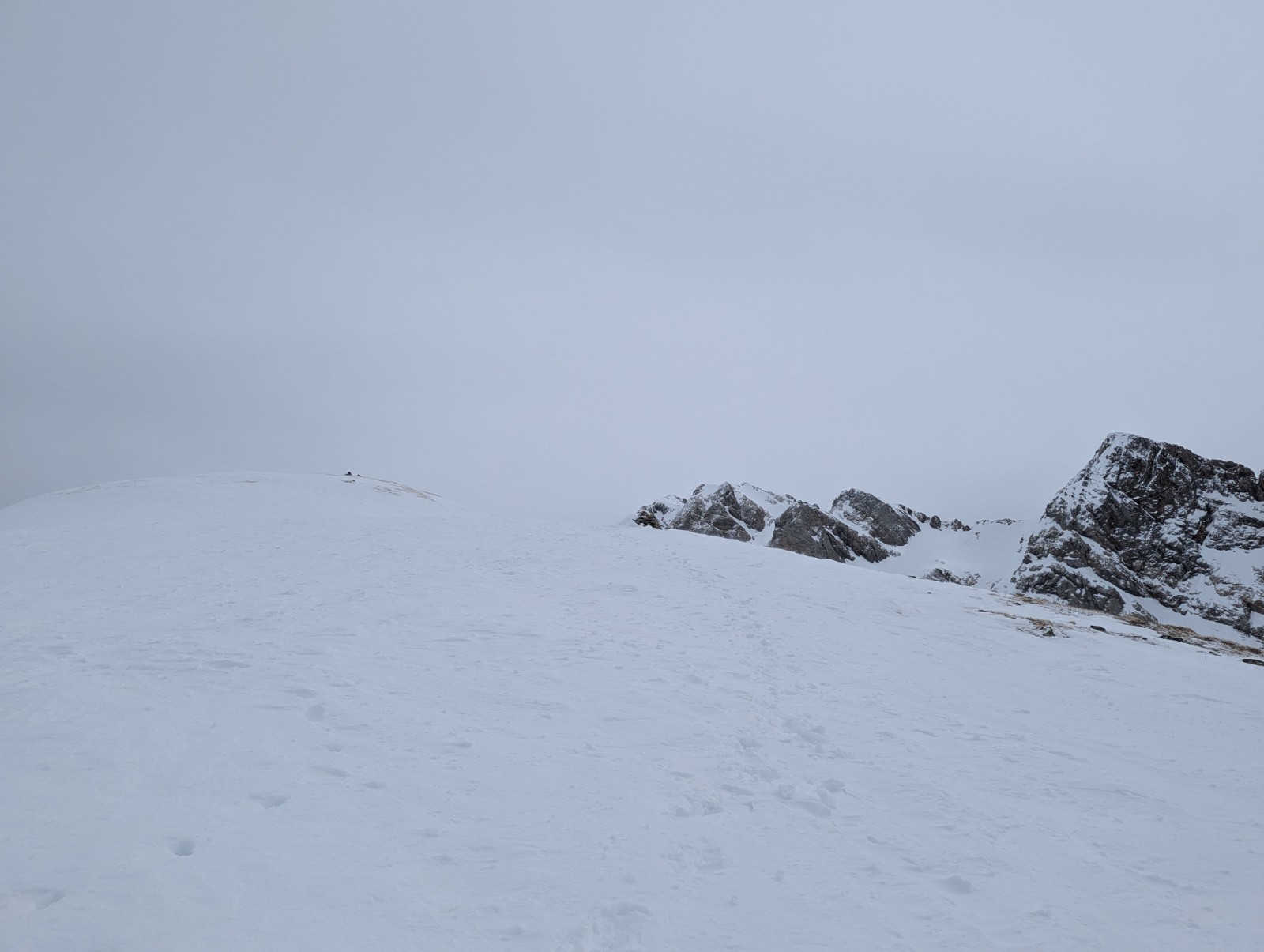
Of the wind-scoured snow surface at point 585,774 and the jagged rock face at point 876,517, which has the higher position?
the jagged rock face at point 876,517

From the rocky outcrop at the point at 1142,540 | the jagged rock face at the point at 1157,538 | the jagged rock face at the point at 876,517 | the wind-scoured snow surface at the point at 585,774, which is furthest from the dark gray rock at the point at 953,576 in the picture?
the wind-scoured snow surface at the point at 585,774

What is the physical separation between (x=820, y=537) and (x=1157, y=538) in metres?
36.9

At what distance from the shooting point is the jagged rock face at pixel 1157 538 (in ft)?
214

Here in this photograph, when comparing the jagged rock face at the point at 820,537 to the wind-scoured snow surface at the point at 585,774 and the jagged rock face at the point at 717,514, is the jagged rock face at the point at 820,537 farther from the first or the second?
the wind-scoured snow surface at the point at 585,774

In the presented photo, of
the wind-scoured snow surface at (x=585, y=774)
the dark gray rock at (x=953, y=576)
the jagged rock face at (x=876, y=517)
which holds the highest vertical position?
the jagged rock face at (x=876, y=517)

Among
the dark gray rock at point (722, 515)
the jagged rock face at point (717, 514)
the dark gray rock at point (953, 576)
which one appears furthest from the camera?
the jagged rock face at point (717, 514)

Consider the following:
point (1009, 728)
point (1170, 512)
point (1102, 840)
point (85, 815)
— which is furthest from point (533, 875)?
point (1170, 512)

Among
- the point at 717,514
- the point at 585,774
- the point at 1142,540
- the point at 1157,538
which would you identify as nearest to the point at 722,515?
the point at 717,514

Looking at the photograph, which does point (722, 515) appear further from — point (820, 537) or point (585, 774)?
point (585, 774)

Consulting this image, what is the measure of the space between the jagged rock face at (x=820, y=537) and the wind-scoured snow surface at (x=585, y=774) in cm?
6882

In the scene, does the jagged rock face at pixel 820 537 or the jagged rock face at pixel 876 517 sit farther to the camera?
the jagged rock face at pixel 876 517

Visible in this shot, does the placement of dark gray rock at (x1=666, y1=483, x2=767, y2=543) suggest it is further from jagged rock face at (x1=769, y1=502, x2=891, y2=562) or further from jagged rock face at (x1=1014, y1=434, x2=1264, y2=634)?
jagged rock face at (x1=1014, y1=434, x2=1264, y2=634)

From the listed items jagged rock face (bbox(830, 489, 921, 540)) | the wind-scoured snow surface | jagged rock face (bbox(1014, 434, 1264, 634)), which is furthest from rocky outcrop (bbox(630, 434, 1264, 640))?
the wind-scoured snow surface

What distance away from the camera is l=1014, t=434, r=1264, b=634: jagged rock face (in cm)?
6531
